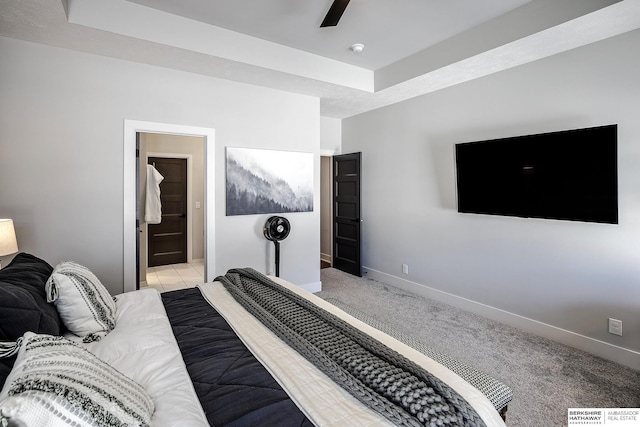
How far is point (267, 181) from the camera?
3.97 metres

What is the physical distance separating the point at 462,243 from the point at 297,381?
3.18 metres

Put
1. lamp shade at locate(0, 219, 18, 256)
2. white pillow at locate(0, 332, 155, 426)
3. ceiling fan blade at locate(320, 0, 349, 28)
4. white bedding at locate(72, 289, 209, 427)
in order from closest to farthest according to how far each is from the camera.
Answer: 1. white pillow at locate(0, 332, 155, 426)
2. white bedding at locate(72, 289, 209, 427)
3. ceiling fan blade at locate(320, 0, 349, 28)
4. lamp shade at locate(0, 219, 18, 256)

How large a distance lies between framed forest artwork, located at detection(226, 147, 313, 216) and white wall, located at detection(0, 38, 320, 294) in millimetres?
134

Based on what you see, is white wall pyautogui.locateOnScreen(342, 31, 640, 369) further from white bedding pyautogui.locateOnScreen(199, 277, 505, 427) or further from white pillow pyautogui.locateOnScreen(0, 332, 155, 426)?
white pillow pyautogui.locateOnScreen(0, 332, 155, 426)

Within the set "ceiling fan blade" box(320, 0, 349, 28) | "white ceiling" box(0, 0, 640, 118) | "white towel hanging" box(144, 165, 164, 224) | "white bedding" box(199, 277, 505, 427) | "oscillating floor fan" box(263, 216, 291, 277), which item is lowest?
"white bedding" box(199, 277, 505, 427)

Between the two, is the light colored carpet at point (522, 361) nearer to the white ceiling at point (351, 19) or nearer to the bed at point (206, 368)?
the bed at point (206, 368)

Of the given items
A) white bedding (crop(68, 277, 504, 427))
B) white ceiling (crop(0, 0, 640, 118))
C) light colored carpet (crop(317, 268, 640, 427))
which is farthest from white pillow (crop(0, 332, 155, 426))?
white ceiling (crop(0, 0, 640, 118))

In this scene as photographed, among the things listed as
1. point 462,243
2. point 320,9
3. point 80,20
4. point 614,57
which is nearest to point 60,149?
point 80,20

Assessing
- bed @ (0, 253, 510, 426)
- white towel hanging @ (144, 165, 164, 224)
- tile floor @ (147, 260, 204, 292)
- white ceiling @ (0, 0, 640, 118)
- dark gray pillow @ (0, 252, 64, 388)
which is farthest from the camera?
white towel hanging @ (144, 165, 164, 224)

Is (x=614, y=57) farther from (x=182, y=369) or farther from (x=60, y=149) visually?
(x=60, y=149)

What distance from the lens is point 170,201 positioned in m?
5.83

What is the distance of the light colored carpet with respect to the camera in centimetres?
210

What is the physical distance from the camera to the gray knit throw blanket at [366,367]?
1016mm

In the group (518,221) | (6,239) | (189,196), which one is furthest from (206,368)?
(189,196)
